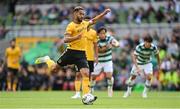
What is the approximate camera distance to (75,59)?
20547 mm

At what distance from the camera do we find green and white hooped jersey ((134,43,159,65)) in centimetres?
2603

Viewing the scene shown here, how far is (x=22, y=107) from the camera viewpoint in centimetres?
1856

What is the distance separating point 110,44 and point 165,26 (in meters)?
13.6

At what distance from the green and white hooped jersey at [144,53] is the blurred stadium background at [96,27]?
711cm

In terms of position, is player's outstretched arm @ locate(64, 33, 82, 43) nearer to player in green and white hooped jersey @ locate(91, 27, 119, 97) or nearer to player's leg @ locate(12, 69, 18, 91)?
player in green and white hooped jersey @ locate(91, 27, 119, 97)

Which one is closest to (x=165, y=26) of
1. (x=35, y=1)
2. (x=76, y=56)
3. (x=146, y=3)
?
(x=146, y=3)

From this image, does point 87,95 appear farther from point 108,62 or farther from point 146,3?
point 146,3

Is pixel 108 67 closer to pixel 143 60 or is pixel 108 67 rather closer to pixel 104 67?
pixel 104 67

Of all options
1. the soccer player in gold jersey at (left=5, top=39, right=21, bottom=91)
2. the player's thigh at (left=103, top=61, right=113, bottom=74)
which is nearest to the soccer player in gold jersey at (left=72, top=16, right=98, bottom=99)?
the player's thigh at (left=103, top=61, right=113, bottom=74)

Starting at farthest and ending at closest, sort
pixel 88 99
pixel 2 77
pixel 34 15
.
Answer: pixel 34 15 → pixel 2 77 → pixel 88 99

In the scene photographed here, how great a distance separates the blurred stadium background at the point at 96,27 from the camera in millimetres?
37031

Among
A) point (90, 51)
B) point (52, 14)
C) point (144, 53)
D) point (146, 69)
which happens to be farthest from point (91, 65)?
point (52, 14)

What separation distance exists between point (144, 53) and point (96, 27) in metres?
12.7

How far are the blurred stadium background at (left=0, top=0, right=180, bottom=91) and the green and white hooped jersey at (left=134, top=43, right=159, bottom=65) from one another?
280 inches
